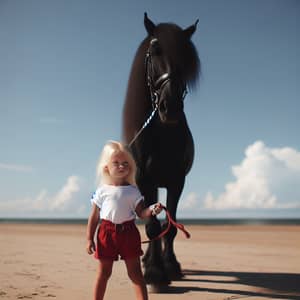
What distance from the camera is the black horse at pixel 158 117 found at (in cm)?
354

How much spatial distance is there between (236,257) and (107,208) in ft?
14.7

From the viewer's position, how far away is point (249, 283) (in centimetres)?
429

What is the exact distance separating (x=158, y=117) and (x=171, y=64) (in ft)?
2.11

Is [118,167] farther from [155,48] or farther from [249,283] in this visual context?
[249,283]

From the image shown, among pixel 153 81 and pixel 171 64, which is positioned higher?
pixel 171 64

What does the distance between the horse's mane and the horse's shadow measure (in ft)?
5.85

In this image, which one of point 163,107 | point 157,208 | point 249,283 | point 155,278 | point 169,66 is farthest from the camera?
point 249,283

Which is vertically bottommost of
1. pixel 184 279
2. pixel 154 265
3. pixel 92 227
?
pixel 184 279

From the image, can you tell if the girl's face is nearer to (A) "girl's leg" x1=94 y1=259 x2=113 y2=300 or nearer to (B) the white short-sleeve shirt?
(B) the white short-sleeve shirt

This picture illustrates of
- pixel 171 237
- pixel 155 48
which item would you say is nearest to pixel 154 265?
pixel 171 237

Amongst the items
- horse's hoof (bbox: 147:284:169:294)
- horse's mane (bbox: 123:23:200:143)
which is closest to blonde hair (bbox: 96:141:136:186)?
horse's mane (bbox: 123:23:200:143)

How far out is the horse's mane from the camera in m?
3.63

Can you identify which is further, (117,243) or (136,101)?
(136,101)

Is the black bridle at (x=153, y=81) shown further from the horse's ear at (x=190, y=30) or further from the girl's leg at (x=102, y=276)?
the girl's leg at (x=102, y=276)
